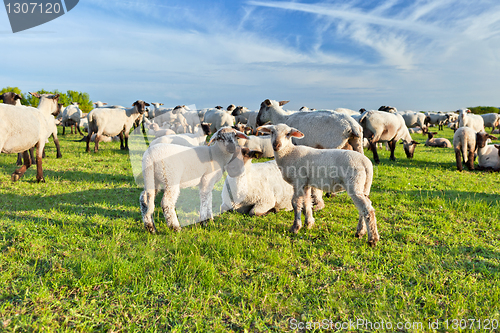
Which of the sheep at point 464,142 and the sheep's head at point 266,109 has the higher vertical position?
the sheep's head at point 266,109

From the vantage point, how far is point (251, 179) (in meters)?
5.95

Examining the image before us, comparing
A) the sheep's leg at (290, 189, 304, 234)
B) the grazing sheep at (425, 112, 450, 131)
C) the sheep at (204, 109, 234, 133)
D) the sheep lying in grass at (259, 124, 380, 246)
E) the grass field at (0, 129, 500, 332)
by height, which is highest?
the grazing sheep at (425, 112, 450, 131)

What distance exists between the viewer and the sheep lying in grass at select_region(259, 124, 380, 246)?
14.1ft

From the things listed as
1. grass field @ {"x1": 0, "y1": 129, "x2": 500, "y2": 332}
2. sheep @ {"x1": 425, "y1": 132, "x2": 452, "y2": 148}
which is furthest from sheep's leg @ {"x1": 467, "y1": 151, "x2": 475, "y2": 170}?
sheep @ {"x1": 425, "y1": 132, "x2": 452, "y2": 148}

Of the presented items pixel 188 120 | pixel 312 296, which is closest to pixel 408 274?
pixel 312 296

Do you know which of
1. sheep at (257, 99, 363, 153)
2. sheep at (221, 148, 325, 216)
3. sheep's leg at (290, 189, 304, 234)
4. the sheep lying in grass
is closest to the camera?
the sheep lying in grass

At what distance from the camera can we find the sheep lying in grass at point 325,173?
4.31 metres

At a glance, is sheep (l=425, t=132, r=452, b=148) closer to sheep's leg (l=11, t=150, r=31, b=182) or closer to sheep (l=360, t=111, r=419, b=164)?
sheep (l=360, t=111, r=419, b=164)

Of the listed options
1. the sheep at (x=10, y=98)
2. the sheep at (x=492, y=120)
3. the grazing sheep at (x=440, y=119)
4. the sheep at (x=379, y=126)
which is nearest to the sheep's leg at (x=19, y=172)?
the sheep at (x=10, y=98)

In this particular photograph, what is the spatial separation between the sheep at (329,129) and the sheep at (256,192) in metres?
1.75

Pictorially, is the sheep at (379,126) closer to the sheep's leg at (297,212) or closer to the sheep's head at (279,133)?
the sheep's head at (279,133)

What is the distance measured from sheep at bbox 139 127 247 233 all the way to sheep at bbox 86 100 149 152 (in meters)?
11.3

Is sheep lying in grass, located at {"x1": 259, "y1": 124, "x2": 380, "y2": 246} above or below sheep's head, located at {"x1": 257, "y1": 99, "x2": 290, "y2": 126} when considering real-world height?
→ below

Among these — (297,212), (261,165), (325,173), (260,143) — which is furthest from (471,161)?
(297,212)
